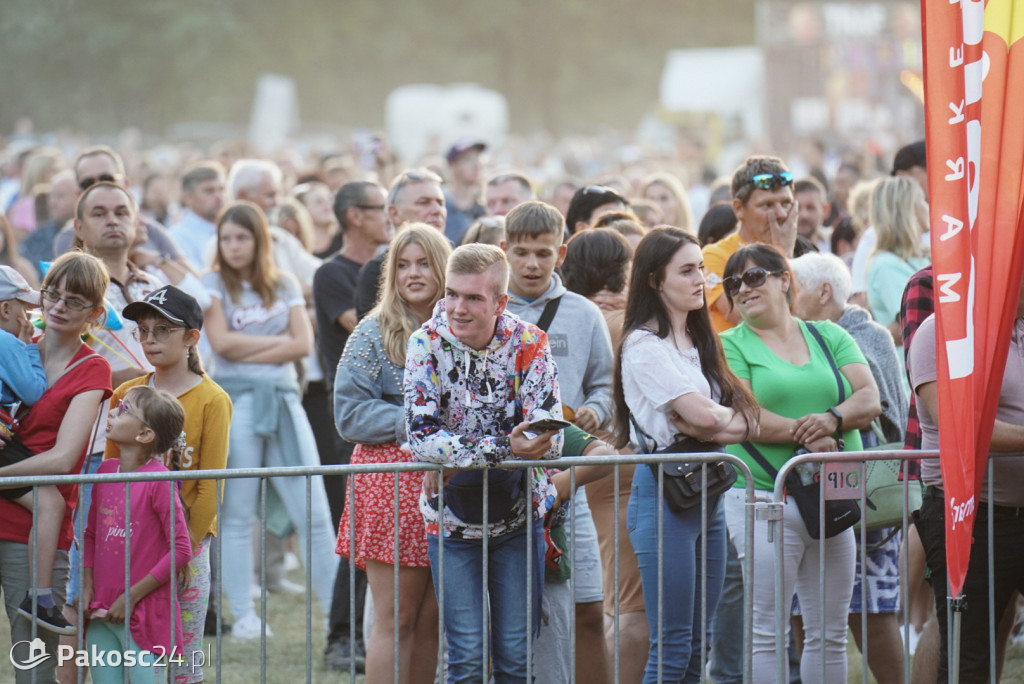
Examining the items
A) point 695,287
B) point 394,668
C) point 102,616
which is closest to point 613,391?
point 695,287

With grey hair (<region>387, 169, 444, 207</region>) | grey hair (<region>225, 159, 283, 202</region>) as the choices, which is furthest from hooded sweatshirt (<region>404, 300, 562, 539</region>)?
grey hair (<region>225, 159, 283, 202</region>)

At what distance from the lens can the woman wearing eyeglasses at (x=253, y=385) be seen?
284 inches

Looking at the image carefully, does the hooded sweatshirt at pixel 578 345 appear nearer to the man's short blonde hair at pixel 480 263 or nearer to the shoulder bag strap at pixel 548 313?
the shoulder bag strap at pixel 548 313

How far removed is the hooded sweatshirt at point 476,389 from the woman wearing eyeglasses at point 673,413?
593 mm

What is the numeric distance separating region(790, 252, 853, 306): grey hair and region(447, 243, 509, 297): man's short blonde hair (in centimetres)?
193

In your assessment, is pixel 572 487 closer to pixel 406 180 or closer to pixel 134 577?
pixel 134 577

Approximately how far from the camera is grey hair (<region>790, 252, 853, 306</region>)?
6.10 metres

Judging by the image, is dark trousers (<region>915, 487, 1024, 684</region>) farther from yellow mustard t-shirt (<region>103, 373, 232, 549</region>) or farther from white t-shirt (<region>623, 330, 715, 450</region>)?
yellow mustard t-shirt (<region>103, 373, 232, 549</region>)

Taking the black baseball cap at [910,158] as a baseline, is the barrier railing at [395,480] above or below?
below

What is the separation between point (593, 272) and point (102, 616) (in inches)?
96.3

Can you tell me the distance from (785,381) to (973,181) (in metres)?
1.39

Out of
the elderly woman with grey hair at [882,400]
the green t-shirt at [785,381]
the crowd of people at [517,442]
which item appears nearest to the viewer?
the crowd of people at [517,442]

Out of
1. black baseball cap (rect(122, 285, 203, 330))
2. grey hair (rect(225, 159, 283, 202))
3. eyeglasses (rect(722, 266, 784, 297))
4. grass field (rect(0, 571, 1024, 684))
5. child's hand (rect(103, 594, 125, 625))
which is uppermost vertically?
grey hair (rect(225, 159, 283, 202))

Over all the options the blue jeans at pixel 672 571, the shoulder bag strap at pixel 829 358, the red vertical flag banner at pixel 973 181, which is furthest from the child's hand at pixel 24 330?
the red vertical flag banner at pixel 973 181
